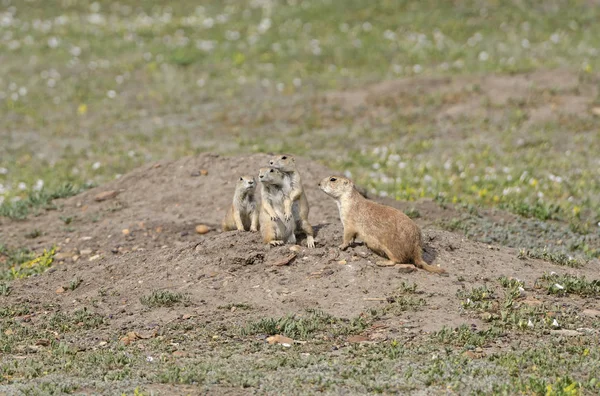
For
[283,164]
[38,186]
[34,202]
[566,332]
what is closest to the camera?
[566,332]

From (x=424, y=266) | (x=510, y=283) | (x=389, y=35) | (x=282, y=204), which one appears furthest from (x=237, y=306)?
(x=389, y=35)

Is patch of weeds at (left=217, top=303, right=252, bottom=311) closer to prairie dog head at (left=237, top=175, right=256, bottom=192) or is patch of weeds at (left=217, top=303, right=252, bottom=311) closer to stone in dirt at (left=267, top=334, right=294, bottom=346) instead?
stone in dirt at (left=267, top=334, right=294, bottom=346)

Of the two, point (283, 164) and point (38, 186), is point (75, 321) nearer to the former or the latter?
point (283, 164)

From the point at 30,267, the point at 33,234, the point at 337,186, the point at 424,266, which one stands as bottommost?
the point at 30,267

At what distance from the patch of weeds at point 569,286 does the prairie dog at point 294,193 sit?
9.40ft

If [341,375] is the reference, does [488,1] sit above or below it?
above

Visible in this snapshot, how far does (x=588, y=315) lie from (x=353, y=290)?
8.53ft

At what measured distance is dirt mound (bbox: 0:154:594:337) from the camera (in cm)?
959

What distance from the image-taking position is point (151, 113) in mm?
24000

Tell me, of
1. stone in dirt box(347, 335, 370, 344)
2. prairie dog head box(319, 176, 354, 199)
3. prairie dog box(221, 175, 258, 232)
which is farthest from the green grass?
prairie dog box(221, 175, 258, 232)

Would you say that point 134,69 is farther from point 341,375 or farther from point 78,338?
point 341,375

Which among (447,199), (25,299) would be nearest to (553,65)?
(447,199)

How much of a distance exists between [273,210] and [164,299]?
70.7 inches

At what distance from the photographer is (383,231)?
10016 millimetres
